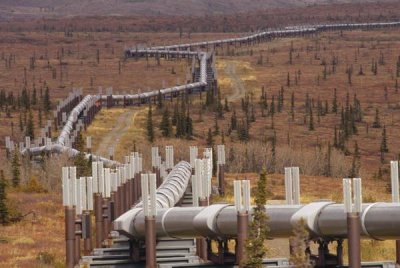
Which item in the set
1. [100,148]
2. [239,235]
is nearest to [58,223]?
[239,235]

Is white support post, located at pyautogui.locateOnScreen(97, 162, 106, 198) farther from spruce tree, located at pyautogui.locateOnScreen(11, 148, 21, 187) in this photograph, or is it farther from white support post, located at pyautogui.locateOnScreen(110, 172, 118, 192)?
spruce tree, located at pyautogui.locateOnScreen(11, 148, 21, 187)

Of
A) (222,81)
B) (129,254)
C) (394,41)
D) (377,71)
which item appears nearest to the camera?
(129,254)

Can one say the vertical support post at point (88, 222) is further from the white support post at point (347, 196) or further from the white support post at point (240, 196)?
the white support post at point (347, 196)

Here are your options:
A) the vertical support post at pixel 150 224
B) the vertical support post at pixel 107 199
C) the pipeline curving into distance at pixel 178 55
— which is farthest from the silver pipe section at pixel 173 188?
the pipeline curving into distance at pixel 178 55

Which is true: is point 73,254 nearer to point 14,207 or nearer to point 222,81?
point 14,207

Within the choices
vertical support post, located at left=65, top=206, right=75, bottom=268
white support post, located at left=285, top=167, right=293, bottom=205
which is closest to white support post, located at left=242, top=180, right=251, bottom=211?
white support post, located at left=285, top=167, right=293, bottom=205
